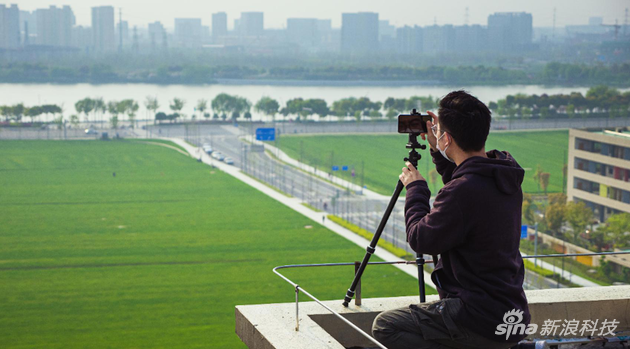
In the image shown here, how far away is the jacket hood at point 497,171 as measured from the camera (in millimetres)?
1619

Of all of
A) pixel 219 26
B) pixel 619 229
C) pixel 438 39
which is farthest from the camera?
pixel 219 26

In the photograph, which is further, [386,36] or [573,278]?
[386,36]

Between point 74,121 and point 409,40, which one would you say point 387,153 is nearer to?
point 74,121

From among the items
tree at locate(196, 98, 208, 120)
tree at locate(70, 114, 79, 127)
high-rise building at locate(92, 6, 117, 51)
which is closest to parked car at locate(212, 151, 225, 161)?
tree at locate(196, 98, 208, 120)

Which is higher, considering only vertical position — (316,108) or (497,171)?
(497,171)

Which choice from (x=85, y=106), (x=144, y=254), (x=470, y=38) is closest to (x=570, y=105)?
(x=470, y=38)

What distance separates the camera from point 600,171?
85.0 feet

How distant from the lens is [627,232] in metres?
24.9

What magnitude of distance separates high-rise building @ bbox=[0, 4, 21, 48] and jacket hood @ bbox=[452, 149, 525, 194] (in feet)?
218

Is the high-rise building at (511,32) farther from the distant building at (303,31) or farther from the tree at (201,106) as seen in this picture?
the tree at (201,106)

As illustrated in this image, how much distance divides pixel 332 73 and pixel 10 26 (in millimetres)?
28515

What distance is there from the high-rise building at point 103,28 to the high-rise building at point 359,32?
73.0 feet

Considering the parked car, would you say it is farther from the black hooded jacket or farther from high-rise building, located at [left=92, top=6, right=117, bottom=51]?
the black hooded jacket

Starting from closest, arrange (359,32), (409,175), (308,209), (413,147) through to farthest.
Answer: (409,175)
(413,147)
(308,209)
(359,32)
